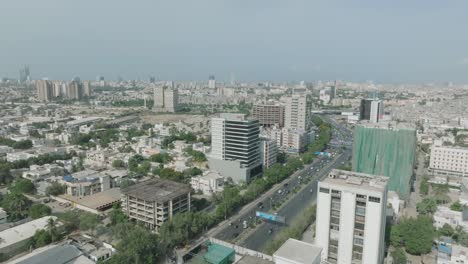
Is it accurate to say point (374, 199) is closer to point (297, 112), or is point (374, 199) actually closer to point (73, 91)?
point (297, 112)

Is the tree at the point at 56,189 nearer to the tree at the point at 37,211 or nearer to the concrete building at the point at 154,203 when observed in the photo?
the tree at the point at 37,211

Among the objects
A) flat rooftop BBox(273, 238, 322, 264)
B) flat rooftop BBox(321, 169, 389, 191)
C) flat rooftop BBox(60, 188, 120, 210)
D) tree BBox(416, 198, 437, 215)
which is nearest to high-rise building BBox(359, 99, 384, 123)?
tree BBox(416, 198, 437, 215)

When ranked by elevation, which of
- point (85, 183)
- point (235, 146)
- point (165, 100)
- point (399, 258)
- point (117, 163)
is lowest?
point (399, 258)

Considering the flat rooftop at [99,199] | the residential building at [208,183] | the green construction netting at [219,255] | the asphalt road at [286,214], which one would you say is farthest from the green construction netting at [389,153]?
the flat rooftop at [99,199]

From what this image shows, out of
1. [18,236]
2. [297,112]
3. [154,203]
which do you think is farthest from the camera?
[297,112]

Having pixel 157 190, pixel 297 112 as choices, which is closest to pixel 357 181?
pixel 157 190
